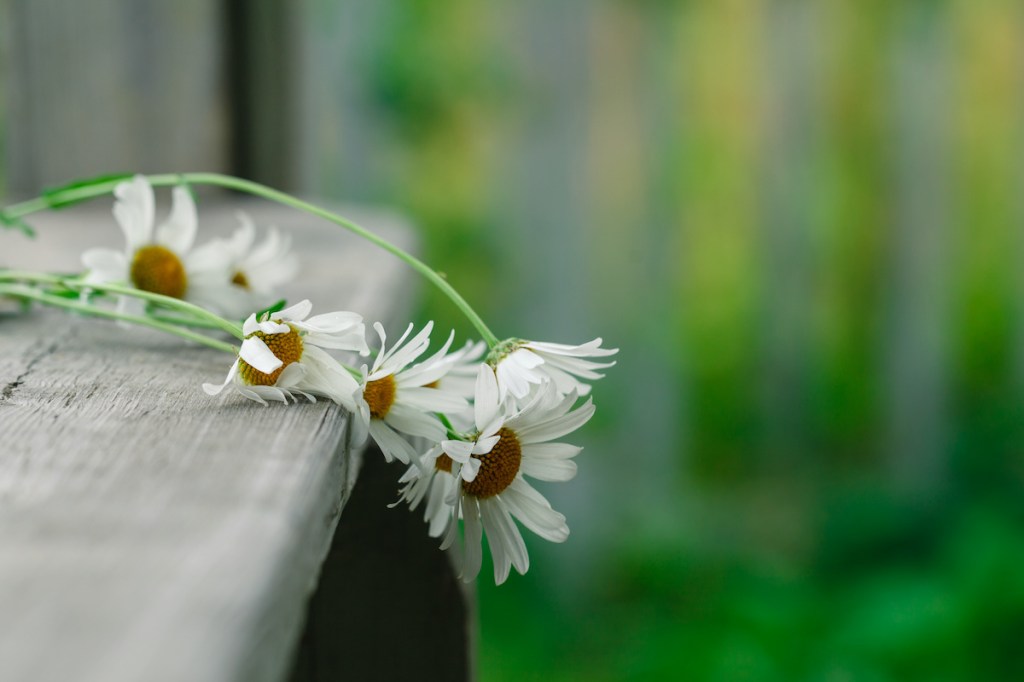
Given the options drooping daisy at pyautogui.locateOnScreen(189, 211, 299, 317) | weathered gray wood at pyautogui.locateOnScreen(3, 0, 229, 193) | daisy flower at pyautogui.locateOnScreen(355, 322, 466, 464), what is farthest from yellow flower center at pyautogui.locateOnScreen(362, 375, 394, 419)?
weathered gray wood at pyautogui.locateOnScreen(3, 0, 229, 193)

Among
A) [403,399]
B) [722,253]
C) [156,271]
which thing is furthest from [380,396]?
[722,253]

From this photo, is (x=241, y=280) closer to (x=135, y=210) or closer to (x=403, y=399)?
(x=135, y=210)

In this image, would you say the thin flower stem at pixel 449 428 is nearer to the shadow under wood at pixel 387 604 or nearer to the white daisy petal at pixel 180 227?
the shadow under wood at pixel 387 604

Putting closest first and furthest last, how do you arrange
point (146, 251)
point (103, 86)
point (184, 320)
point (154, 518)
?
point (154, 518), point (184, 320), point (146, 251), point (103, 86)

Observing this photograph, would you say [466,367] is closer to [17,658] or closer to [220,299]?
[220,299]

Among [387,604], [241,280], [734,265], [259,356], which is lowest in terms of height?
[734,265]
